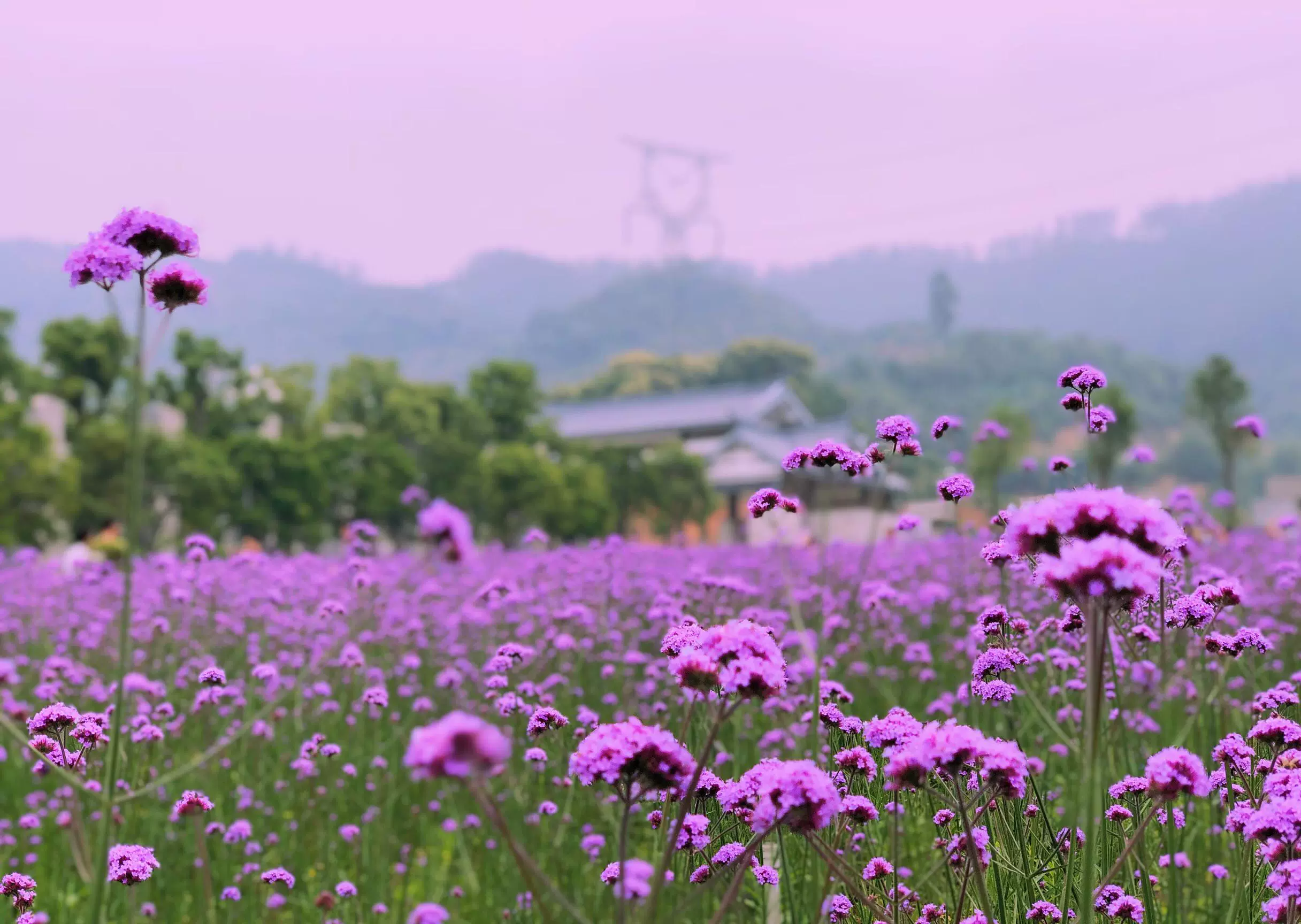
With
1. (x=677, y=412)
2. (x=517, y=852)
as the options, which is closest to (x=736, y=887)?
(x=517, y=852)

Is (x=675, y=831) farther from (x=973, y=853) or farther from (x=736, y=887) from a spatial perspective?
(x=973, y=853)

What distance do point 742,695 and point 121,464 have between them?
2864cm

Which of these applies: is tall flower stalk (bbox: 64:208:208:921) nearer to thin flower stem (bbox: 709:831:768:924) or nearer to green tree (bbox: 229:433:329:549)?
thin flower stem (bbox: 709:831:768:924)

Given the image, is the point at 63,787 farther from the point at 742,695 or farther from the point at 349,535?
the point at 742,695

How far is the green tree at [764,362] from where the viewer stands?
353 feet

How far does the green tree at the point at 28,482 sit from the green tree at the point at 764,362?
84.5 metres

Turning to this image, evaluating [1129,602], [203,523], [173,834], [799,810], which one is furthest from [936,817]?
[203,523]

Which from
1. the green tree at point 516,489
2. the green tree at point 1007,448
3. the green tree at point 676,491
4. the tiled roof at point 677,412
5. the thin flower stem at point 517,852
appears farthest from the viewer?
the tiled roof at point 677,412

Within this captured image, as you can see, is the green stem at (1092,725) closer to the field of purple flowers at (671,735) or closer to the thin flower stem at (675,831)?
the field of purple flowers at (671,735)

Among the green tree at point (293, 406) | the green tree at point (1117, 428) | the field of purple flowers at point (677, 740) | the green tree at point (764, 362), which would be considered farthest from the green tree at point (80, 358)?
the green tree at point (764, 362)

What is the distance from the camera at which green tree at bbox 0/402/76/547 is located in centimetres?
2481

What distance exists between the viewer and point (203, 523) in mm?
28094

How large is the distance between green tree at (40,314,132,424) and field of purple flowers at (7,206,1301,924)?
55.5 ft

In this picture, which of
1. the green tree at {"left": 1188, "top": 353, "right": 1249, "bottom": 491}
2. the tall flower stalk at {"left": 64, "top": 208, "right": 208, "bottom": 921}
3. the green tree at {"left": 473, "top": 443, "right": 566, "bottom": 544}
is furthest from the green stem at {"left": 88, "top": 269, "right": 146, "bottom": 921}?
the green tree at {"left": 1188, "top": 353, "right": 1249, "bottom": 491}
